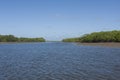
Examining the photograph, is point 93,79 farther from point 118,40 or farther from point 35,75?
point 118,40

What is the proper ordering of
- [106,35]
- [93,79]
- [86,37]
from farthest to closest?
[86,37]
[106,35]
[93,79]

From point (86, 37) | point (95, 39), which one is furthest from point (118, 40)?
point (86, 37)

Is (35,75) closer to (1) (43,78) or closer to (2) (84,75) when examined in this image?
(1) (43,78)

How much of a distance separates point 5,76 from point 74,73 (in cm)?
638

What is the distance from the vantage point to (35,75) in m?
20.7

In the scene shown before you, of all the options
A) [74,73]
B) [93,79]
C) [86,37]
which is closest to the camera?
[93,79]

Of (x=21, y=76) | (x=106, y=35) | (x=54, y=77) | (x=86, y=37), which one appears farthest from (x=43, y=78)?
(x=86, y=37)

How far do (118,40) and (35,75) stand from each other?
72.2 m

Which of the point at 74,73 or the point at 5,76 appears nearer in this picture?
the point at 5,76

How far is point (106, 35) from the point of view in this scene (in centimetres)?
9969

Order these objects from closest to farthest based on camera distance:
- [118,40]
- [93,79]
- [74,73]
→ [93,79]
[74,73]
[118,40]

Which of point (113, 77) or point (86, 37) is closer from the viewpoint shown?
point (113, 77)

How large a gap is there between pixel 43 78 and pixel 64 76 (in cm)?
200

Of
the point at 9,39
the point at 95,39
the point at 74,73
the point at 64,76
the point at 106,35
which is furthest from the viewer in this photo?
the point at 9,39
